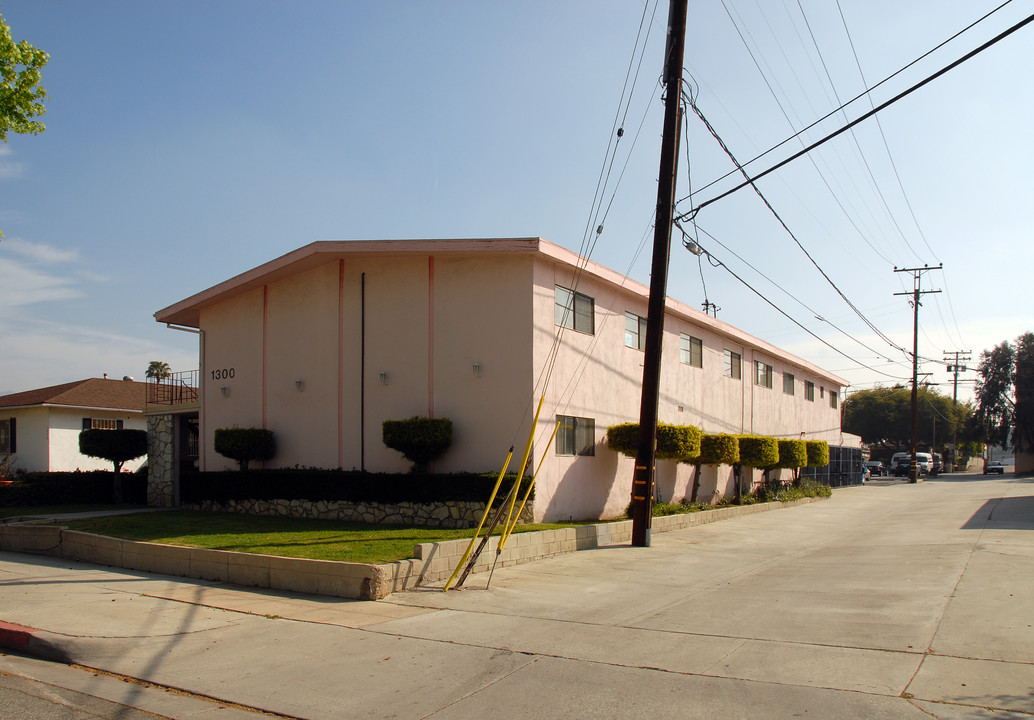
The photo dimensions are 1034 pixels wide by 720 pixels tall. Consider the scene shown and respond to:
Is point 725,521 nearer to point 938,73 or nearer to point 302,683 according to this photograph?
point 938,73

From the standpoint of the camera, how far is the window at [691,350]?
24797 mm

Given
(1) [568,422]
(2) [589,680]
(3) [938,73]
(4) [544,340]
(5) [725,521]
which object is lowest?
(5) [725,521]

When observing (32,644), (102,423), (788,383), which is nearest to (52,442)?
(102,423)

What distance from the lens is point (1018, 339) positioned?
71.3 meters

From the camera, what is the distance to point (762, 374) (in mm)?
31906

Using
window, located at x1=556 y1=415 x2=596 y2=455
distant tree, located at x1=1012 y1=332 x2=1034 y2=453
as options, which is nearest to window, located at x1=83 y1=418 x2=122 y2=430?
window, located at x1=556 y1=415 x2=596 y2=455

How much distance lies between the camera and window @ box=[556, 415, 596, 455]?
1823 cm

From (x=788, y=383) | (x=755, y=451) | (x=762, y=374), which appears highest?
(x=762, y=374)

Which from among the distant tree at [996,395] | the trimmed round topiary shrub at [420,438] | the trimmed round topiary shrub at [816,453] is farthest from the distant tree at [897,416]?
the trimmed round topiary shrub at [420,438]

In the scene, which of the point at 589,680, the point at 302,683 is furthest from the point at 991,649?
the point at 302,683

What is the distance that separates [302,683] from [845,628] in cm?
530

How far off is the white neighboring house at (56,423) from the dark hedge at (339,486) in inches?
494

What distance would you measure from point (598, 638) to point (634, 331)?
1431cm

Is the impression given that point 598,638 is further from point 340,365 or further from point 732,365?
point 732,365
